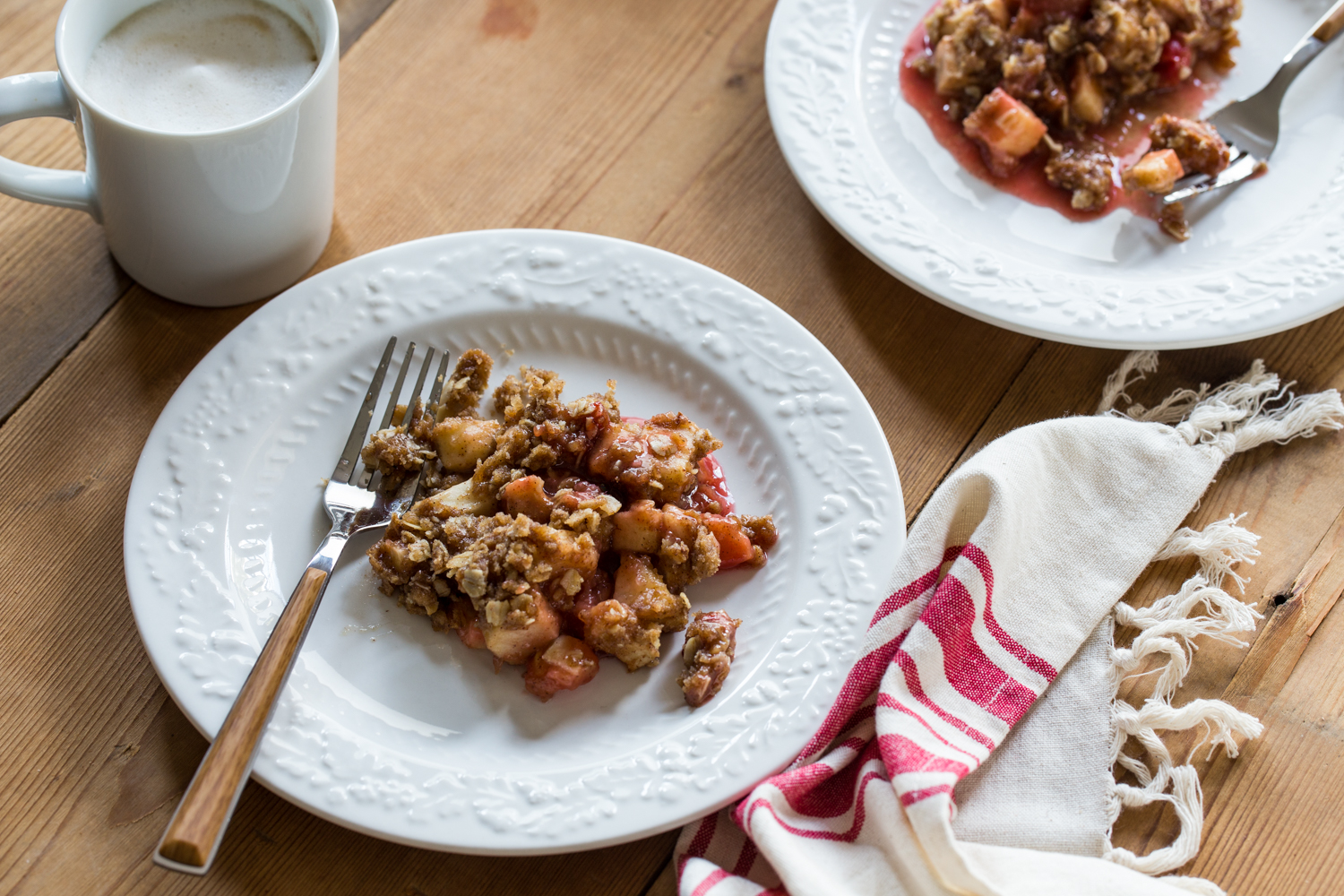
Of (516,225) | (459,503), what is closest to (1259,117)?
(516,225)

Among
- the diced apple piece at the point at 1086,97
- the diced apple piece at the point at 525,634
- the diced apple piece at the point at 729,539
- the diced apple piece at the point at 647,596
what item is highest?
the diced apple piece at the point at 1086,97

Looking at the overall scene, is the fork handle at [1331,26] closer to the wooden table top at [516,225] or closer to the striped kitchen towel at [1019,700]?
the wooden table top at [516,225]

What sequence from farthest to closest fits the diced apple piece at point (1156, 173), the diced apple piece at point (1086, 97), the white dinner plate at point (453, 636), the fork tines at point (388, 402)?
1. the diced apple piece at point (1086, 97)
2. the diced apple piece at point (1156, 173)
3. the fork tines at point (388, 402)
4. the white dinner plate at point (453, 636)

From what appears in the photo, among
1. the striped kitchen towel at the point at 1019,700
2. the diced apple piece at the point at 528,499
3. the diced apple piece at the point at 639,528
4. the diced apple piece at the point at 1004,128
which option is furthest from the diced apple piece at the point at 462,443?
the diced apple piece at the point at 1004,128

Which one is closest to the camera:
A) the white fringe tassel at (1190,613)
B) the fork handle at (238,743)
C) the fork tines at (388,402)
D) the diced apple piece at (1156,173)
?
the fork handle at (238,743)

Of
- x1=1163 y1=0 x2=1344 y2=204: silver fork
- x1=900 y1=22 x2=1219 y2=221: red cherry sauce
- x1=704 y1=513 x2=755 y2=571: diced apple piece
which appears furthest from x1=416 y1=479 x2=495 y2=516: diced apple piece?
x1=1163 y1=0 x2=1344 y2=204: silver fork

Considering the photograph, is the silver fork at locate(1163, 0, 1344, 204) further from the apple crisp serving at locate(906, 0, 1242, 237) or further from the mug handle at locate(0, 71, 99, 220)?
the mug handle at locate(0, 71, 99, 220)
